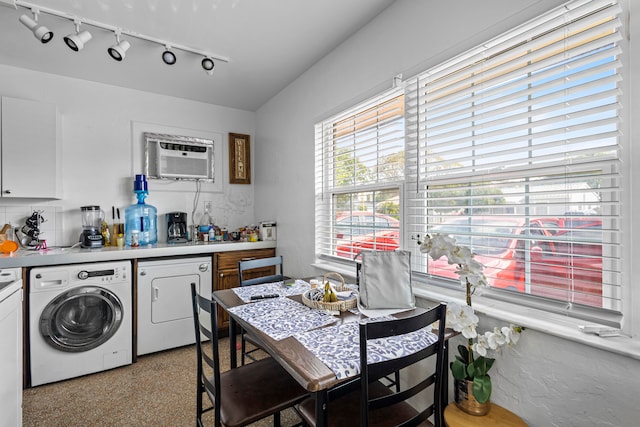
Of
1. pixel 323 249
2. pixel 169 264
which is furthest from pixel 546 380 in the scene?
pixel 169 264

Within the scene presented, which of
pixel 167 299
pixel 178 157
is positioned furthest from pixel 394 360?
pixel 178 157

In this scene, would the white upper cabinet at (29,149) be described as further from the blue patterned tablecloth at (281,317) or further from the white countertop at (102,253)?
the blue patterned tablecloth at (281,317)

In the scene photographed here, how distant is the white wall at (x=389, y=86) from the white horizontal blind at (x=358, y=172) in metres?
0.11

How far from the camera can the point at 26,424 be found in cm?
191

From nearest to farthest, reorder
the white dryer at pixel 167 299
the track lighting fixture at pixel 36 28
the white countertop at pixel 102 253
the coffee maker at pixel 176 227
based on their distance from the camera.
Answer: the track lighting fixture at pixel 36 28
the white countertop at pixel 102 253
the white dryer at pixel 167 299
the coffee maker at pixel 176 227

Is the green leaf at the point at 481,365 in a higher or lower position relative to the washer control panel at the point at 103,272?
lower

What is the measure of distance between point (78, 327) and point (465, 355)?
2944 mm

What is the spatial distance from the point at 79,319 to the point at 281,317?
2.15 meters

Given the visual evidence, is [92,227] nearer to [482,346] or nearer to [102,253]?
[102,253]

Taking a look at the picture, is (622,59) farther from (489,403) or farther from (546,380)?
(489,403)

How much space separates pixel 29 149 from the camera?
8.57 ft

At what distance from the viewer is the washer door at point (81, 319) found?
2.36 m

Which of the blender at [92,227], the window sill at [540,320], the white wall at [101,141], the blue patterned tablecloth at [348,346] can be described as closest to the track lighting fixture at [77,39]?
the white wall at [101,141]

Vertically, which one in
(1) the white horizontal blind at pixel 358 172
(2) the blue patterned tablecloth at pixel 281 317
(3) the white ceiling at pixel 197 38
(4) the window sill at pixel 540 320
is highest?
(3) the white ceiling at pixel 197 38
